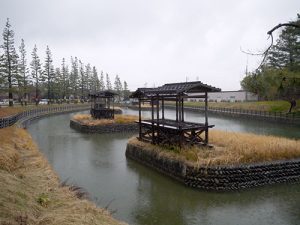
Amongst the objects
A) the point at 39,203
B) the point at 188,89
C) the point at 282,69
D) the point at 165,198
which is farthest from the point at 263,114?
the point at 39,203

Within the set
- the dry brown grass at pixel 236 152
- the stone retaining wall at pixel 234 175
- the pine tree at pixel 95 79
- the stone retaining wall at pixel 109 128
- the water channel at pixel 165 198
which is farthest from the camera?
the pine tree at pixel 95 79

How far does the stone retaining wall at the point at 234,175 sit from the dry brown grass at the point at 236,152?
338mm

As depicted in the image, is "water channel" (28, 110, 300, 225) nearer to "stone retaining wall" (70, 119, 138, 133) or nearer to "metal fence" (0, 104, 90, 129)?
"metal fence" (0, 104, 90, 129)

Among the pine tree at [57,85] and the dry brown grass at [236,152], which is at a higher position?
the pine tree at [57,85]

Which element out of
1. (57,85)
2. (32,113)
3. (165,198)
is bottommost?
(165,198)

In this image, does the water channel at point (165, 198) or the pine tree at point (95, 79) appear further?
the pine tree at point (95, 79)

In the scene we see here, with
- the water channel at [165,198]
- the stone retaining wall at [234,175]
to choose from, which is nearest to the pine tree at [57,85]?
the water channel at [165,198]

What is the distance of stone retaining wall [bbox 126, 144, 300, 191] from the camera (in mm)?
12375

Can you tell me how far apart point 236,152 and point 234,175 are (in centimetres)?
146

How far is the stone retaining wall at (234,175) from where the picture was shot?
1238cm

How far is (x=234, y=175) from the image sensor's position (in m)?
12.5

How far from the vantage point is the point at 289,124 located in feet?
123

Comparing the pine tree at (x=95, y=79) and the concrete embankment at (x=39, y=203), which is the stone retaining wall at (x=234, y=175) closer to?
the concrete embankment at (x=39, y=203)

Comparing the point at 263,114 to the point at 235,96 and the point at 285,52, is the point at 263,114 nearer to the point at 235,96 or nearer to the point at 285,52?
the point at 285,52
